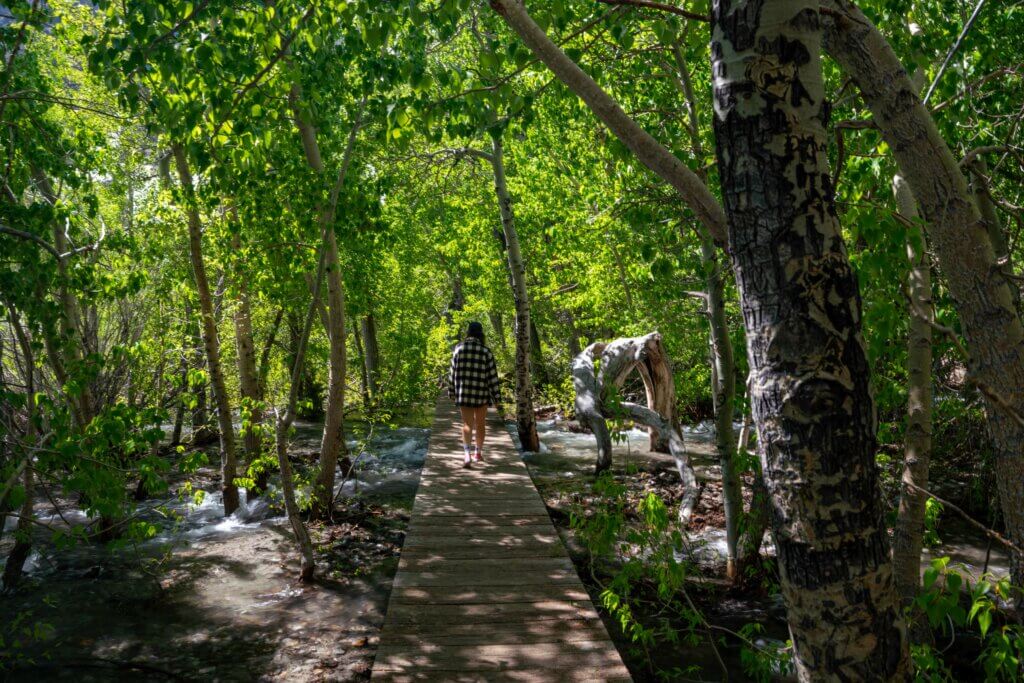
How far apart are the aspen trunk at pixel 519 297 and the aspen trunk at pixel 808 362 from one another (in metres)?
9.48

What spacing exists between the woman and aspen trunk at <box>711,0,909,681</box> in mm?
7582

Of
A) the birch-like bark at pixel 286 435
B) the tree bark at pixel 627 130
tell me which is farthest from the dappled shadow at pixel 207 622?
the tree bark at pixel 627 130

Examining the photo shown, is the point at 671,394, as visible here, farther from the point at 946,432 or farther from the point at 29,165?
the point at 29,165

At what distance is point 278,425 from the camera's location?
6.07m

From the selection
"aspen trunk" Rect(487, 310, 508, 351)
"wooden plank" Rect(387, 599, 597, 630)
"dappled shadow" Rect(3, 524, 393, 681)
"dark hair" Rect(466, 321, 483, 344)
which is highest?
"aspen trunk" Rect(487, 310, 508, 351)

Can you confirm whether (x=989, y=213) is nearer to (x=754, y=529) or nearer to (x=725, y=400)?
(x=725, y=400)

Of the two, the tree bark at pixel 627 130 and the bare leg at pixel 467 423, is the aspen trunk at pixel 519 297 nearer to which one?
the bare leg at pixel 467 423

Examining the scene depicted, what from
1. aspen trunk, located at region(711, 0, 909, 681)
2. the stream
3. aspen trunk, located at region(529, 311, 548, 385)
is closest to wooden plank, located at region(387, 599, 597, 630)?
the stream

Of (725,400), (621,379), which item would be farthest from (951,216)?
(621,379)

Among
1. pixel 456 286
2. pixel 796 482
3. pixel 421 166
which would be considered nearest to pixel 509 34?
pixel 796 482

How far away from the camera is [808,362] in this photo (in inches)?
62.6

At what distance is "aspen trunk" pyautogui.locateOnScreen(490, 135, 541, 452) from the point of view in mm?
11133

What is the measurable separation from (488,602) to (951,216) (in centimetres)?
406

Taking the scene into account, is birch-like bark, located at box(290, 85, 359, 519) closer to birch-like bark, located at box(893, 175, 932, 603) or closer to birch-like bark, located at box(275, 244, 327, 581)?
birch-like bark, located at box(275, 244, 327, 581)
